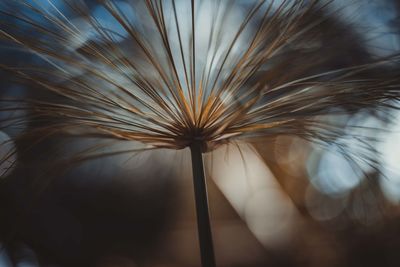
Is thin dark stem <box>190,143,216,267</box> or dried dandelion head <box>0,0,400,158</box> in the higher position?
dried dandelion head <box>0,0,400,158</box>

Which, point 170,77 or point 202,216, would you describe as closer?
point 202,216

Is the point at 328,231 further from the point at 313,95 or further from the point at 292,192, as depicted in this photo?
the point at 313,95

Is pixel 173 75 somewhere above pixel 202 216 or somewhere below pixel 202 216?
above

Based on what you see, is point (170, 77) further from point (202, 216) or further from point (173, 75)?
point (202, 216)

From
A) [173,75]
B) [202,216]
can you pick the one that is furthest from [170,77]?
[202,216]

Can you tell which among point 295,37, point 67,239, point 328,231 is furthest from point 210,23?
point 328,231
